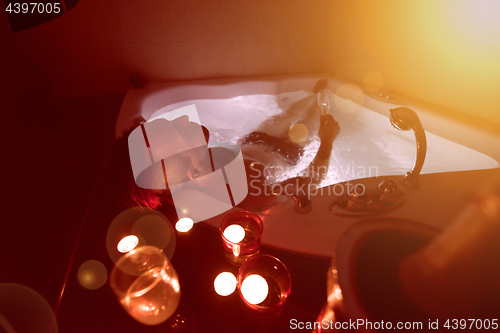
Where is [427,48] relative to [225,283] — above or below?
above

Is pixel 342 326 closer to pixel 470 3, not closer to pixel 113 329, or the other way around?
pixel 113 329

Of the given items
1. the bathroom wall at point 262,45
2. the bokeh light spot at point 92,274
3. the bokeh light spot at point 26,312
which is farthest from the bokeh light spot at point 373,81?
the bokeh light spot at point 26,312

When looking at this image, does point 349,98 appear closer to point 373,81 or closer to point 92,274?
point 373,81

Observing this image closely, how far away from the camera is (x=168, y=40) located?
1.59 metres

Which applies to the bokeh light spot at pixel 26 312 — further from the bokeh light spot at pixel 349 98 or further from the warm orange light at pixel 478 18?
the warm orange light at pixel 478 18

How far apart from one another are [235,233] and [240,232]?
1 centimetres

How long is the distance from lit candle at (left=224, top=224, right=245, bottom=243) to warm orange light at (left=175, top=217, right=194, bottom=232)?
0.33 feet

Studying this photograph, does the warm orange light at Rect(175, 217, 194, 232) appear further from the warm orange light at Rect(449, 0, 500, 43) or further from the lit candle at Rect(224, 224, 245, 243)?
the warm orange light at Rect(449, 0, 500, 43)

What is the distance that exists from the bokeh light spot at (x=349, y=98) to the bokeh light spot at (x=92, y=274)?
171 centimetres

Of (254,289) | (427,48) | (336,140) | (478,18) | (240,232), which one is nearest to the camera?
(254,289)

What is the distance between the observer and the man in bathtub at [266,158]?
64cm

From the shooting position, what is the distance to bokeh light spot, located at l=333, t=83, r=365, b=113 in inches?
62.5

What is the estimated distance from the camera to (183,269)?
46cm

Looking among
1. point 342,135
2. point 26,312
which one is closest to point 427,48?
point 342,135
